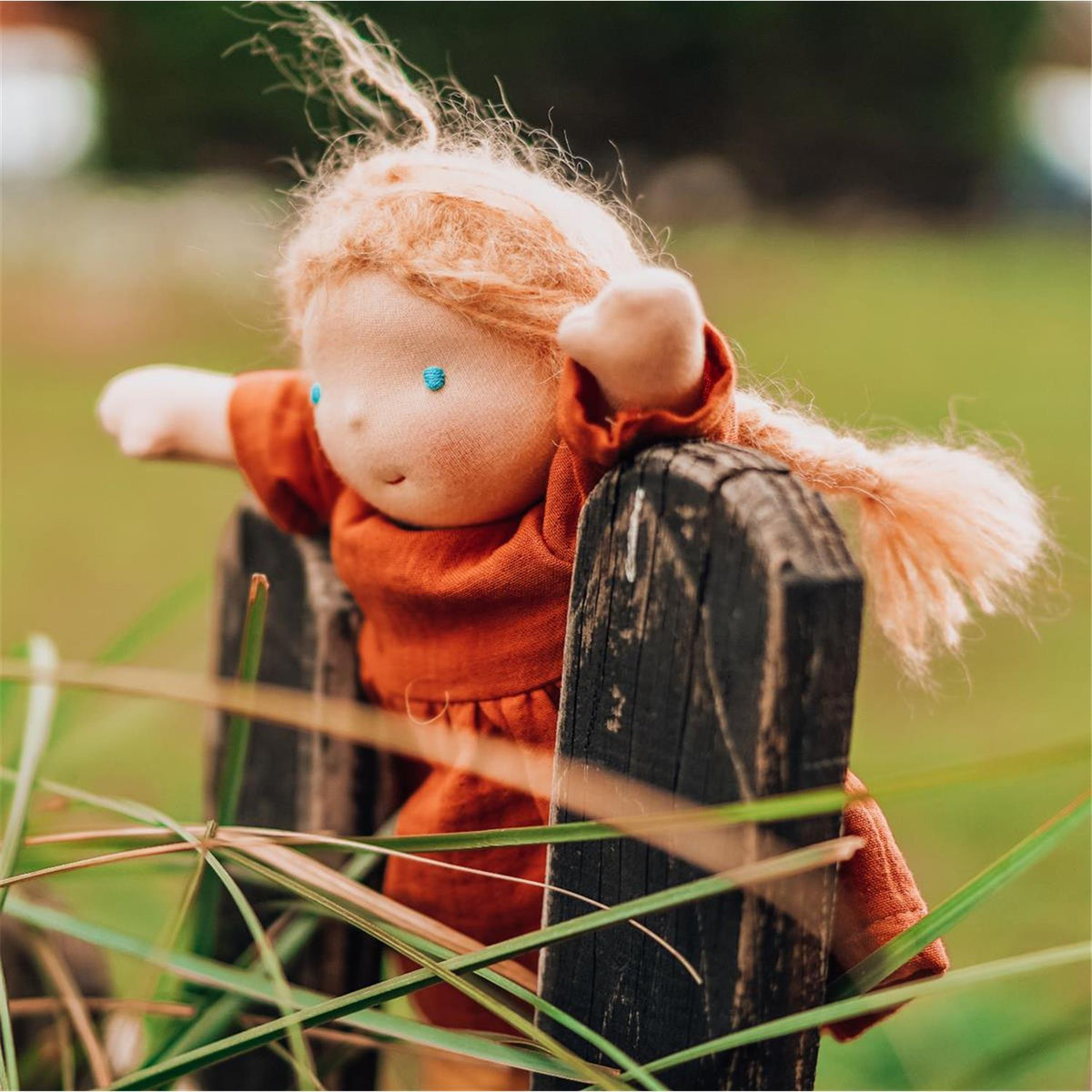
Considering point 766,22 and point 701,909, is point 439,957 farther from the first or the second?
point 766,22

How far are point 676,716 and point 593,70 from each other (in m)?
7.99

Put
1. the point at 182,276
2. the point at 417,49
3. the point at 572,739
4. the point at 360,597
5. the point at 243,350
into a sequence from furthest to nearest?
the point at 417,49, the point at 182,276, the point at 243,350, the point at 360,597, the point at 572,739

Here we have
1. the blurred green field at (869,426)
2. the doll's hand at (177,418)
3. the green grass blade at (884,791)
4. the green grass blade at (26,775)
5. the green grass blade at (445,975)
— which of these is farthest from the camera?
the blurred green field at (869,426)

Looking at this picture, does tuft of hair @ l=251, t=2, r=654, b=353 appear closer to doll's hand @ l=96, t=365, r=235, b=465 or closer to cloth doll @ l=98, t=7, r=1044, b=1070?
cloth doll @ l=98, t=7, r=1044, b=1070

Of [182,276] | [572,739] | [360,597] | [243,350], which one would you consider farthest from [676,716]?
[182,276]

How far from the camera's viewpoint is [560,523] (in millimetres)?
798

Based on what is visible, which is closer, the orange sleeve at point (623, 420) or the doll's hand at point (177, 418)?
the orange sleeve at point (623, 420)

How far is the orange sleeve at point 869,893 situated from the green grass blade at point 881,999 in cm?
12

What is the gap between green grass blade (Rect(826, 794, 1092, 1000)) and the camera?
1.96 ft

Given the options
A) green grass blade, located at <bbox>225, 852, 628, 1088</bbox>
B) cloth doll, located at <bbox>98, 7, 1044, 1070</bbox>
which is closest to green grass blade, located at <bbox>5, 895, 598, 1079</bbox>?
green grass blade, located at <bbox>225, 852, 628, 1088</bbox>

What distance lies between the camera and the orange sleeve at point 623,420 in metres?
0.70

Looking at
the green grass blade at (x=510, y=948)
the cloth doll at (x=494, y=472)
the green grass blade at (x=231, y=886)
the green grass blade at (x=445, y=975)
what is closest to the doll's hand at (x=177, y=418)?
the cloth doll at (x=494, y=472)

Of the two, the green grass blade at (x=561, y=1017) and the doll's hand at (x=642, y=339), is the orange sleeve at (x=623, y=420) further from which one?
the green grass blade at (x=561, y=1017)

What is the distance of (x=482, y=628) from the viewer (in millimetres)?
846
